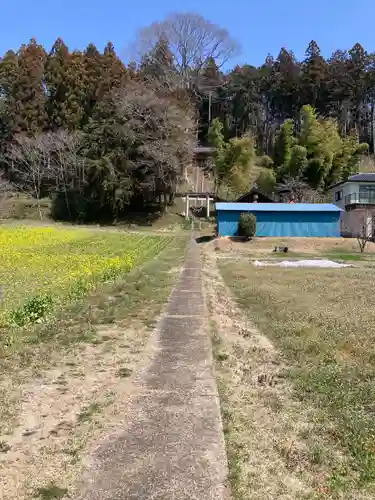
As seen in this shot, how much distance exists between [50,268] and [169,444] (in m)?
10.4

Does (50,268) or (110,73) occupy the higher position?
(110,73)

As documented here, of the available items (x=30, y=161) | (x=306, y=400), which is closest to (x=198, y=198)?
(x=30, y=161)

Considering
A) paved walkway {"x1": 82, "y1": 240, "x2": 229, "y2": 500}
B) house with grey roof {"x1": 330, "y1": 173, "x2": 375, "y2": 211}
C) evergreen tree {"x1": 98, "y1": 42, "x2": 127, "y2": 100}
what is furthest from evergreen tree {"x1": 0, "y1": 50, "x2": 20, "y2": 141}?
paved walkway {"x1": 82, "y1": 240, "x2": 229, "y2": 500}

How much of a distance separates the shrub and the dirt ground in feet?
1.56

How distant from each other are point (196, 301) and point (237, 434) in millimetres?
5199

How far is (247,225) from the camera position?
2606 centimetres

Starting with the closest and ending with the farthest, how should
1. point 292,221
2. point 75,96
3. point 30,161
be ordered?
point 292,221, point 30,161, point 75,96

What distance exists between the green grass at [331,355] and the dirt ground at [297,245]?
11.5 m

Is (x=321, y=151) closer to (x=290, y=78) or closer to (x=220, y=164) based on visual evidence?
(x=220, y=164)

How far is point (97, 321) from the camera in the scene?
646cm

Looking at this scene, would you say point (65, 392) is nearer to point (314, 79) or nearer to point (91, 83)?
point (91, 83)

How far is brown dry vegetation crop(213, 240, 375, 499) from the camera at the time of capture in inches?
107

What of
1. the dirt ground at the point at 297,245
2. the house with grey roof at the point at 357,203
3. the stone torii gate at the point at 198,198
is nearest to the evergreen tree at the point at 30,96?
the stone torii gate at the point at 198,198

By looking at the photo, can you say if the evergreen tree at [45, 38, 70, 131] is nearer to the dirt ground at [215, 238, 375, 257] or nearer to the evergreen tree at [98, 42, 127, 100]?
the evergreen tree at [98, 42, 127, 100]
